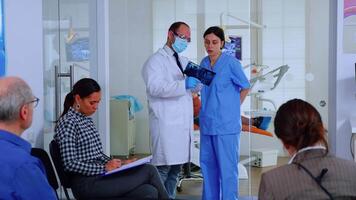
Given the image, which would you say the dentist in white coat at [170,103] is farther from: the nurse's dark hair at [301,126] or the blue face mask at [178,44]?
the nurse's dark hair at [301,126]

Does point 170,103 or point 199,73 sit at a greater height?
point 199,73

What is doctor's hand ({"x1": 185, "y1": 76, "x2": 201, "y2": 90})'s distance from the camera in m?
3.16

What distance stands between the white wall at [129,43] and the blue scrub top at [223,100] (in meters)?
2.45

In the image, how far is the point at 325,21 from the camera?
17.4 feet

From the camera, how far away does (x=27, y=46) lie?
8.04 feet

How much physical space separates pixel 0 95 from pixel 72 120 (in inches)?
40.7

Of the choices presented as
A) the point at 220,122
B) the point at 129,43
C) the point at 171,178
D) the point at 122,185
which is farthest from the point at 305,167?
the point at 129,43

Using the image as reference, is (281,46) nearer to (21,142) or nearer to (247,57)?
(247,57)

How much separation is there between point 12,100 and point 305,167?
3.16ft

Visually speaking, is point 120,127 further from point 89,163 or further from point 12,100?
point 12,100

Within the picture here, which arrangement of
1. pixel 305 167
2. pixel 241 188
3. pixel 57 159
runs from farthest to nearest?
pixel 241 188
pixel 57 159
pixel 305 167

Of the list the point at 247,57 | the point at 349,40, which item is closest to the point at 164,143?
the point at 349,40

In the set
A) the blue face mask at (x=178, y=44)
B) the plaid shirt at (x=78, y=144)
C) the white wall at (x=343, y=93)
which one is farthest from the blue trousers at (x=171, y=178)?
the white wall at (x=343, y=93)

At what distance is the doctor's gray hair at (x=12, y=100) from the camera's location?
1.47m
